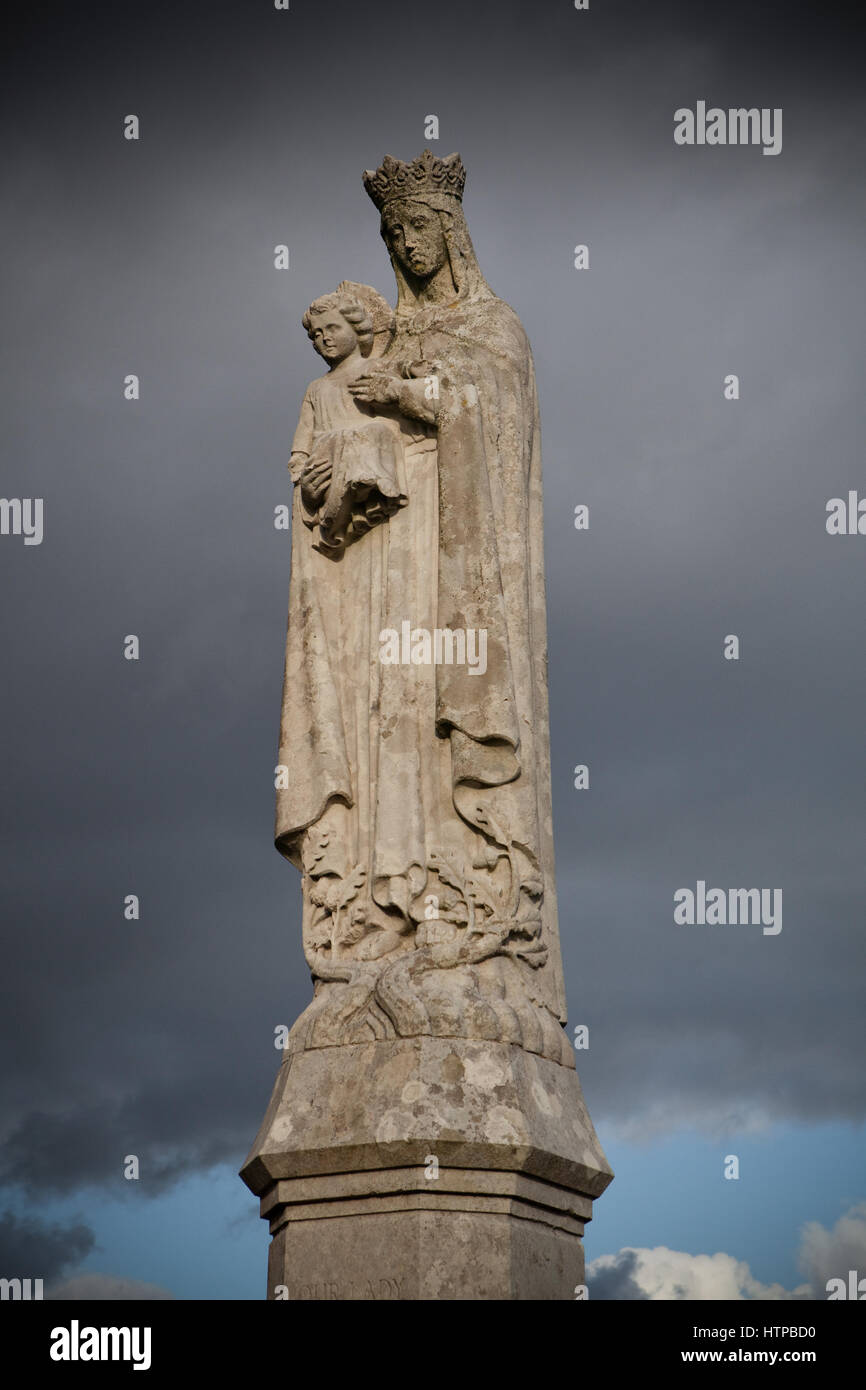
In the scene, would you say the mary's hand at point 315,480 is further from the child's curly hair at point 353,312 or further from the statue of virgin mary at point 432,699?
the child's curly hair at point 353,312

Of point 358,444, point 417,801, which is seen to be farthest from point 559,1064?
point 358,444

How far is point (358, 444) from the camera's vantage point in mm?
12992

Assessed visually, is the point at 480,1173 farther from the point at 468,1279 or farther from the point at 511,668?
the point at 511,668

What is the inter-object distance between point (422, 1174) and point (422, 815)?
2.45 m

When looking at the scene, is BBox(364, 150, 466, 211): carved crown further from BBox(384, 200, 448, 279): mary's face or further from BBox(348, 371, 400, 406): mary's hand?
BBox(348, 371, 400, 406): mary's hand

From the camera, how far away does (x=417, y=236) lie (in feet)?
44.5

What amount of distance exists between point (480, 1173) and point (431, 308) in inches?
248

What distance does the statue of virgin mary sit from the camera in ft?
39.3

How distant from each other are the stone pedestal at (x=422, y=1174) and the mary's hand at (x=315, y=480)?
3.91 metres

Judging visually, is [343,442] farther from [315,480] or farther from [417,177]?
[417,177]

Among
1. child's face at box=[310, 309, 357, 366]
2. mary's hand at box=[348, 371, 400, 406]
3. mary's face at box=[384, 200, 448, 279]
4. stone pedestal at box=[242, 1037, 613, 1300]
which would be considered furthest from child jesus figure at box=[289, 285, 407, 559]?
stone pedestal at box=[242, 1037, 613, 1300]

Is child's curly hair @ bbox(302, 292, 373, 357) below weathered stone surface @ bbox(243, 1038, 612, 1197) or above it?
above

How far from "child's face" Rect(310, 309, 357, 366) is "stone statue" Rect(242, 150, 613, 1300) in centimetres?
2
